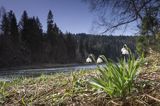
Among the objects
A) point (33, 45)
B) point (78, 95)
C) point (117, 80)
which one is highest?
point (33, 45)

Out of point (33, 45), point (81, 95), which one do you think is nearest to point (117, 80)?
point (81, 95)

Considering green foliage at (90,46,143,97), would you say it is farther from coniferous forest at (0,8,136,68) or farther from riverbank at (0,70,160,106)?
coniferous forest at (0,8,136,68)

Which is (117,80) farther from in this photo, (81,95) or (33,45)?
(33,45)

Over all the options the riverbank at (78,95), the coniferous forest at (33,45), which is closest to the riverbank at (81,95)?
the riverbank at (78,95)

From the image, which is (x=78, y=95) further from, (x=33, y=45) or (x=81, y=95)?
(x=33, y=45)

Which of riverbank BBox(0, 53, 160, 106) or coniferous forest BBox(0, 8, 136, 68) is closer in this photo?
riverbank BBox(0, 53, 160, 106)

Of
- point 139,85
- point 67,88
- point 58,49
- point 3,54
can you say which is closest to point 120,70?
point 139,85

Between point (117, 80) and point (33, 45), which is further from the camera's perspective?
point (33, 45)

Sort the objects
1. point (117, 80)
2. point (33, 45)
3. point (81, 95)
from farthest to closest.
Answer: point (33, 45) < point (81, 95) < point (117, 80)

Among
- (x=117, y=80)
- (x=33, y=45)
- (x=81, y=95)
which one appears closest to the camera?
(x=117, y=80)

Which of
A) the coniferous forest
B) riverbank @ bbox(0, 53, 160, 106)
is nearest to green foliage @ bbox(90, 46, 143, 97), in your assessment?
riverbank @ bbox(0, 53, 160, 106)

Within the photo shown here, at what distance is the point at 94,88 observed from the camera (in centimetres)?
407

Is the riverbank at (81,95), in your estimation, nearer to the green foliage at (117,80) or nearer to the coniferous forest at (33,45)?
the green foliage at (117,80)

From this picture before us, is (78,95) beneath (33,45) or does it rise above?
beneath
